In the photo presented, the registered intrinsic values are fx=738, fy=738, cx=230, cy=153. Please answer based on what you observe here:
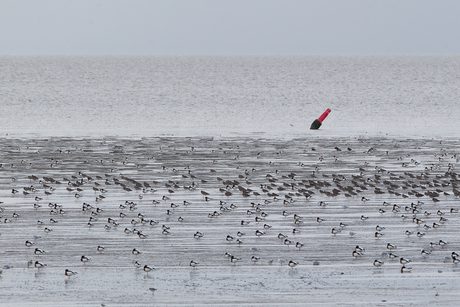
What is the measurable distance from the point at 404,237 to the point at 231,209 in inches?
230

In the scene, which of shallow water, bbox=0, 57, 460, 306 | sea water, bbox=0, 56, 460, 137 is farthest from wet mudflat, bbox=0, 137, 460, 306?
sea water, bbox=0, 56, 460, 137

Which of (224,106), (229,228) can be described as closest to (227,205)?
(229,228)

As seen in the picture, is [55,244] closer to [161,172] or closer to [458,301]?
[458,301]

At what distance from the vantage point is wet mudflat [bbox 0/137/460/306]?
14312 mm

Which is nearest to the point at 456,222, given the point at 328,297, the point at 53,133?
the point at 328,297

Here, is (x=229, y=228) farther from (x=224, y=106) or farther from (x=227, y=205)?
(x=224, y=106)

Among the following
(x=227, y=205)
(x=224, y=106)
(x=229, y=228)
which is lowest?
(x=229, y=228)

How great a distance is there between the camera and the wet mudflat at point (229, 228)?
47.0 feet

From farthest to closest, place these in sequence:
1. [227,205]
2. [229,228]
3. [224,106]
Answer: [224,106]
[227,205]
[229,228]

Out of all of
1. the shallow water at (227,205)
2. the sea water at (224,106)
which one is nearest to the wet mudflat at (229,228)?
A: the shallow water at (227,205)

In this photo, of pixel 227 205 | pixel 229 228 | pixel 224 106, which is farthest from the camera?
pixel 224 106

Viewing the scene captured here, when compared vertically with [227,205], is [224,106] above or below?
above

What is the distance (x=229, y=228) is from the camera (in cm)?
1992

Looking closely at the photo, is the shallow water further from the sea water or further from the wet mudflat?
the sea water
